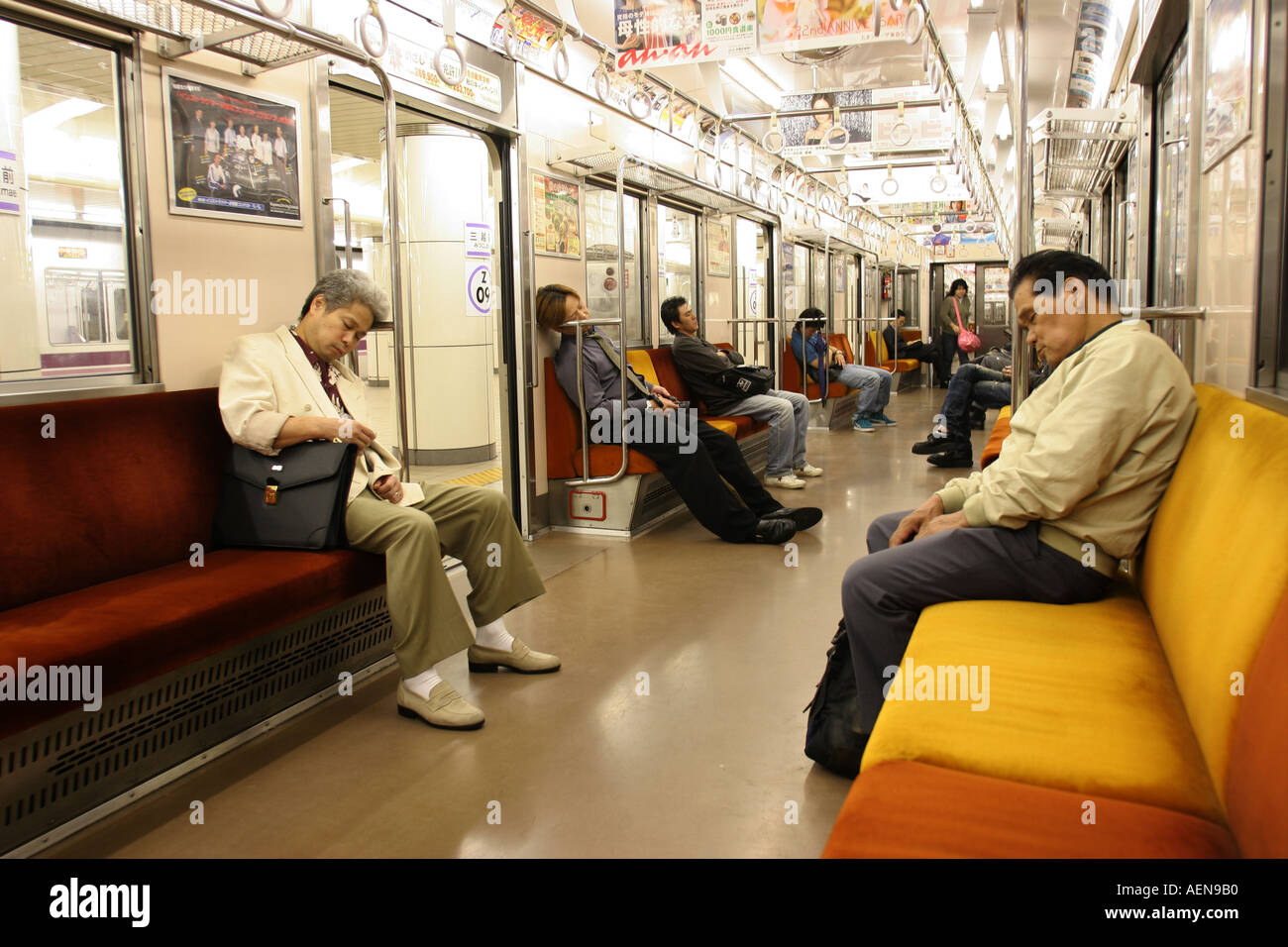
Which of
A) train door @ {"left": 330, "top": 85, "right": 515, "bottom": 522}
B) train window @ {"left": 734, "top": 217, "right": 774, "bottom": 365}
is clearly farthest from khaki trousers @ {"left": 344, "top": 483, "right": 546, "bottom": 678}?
train window @ {"left": 734, "top": 217, "right": 774, "bottom": 365}

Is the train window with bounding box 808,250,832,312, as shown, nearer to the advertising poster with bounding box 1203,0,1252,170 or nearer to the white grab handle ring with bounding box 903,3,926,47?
the white grab handle ring with bounding box 903,3,926,47

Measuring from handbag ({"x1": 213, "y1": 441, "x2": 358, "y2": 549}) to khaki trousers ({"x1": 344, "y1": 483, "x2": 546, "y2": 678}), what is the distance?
9 centimetres

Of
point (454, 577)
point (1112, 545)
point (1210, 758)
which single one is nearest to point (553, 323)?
point (454, 577)

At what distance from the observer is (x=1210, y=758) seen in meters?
1.47

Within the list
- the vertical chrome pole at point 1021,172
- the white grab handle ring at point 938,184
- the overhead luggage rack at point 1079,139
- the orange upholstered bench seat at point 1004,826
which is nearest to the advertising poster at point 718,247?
the overhead luggage rack at point 1079,139

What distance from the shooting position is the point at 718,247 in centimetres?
841

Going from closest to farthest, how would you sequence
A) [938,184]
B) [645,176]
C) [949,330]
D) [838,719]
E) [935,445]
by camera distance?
1. [838,719]
2. [645,176]
3. [935,445]
4. [938,184]
5. [949,330]

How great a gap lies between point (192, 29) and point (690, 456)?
2981mm

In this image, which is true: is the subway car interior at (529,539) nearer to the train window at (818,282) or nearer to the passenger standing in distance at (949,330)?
the train window at (818,282)

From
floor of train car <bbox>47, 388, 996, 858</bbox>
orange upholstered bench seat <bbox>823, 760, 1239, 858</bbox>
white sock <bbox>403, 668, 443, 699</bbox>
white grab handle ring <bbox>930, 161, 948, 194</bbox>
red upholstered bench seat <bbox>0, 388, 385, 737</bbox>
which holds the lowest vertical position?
floor of train car <bbox>47, 388, 996, 858</bbox>

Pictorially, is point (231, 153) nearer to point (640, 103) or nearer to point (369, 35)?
point (369, 35)

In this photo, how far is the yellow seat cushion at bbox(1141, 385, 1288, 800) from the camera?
1406 millimetres

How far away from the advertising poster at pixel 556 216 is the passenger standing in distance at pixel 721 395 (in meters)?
1.25

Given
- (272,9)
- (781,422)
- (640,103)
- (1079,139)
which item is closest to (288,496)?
(272,9)
